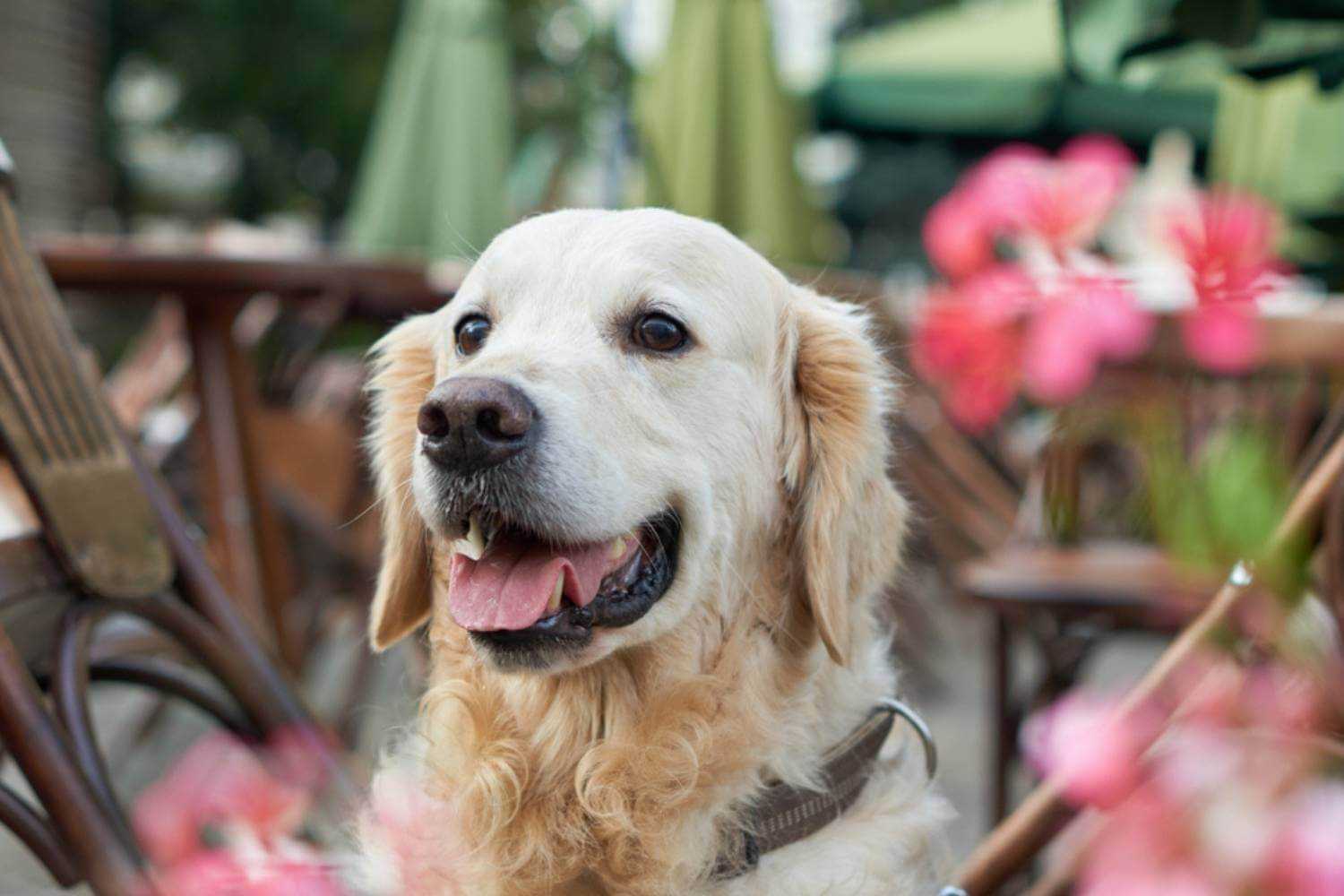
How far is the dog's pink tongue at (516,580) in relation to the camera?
1729 mm

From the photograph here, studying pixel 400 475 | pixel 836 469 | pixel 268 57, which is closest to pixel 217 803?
pixel 400 475

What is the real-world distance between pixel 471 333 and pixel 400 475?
30cm

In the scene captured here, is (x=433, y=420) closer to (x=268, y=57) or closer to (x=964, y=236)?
(x=964, y=236)

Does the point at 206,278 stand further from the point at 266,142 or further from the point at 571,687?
the point at 266,142

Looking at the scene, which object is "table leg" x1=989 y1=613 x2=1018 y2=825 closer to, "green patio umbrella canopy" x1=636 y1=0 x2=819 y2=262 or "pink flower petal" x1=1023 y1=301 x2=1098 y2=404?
"pink flower petal" x1=1023 y1=301 x2=1098 y2=404

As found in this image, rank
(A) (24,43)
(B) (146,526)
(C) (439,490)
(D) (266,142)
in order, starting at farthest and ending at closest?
(D) (266,142)
(A) (24,43)
(B) (146,526)
(C) (439,490)

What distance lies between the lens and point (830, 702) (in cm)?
200

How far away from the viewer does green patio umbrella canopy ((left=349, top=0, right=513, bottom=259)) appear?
5172 mm

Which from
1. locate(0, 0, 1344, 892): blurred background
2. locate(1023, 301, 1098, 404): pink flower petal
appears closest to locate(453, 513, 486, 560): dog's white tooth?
locate(0, 0, 1344, 892): blurred background

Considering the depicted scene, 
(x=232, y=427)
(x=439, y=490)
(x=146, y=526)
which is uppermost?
(x=439, y=490)

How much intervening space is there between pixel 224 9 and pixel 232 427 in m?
15.6

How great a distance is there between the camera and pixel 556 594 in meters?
1.75

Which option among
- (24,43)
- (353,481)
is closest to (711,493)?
(353,481)

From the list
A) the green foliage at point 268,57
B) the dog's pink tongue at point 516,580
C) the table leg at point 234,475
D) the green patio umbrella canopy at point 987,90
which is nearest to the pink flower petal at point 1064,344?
the dog's pink tongue at point 516,580
